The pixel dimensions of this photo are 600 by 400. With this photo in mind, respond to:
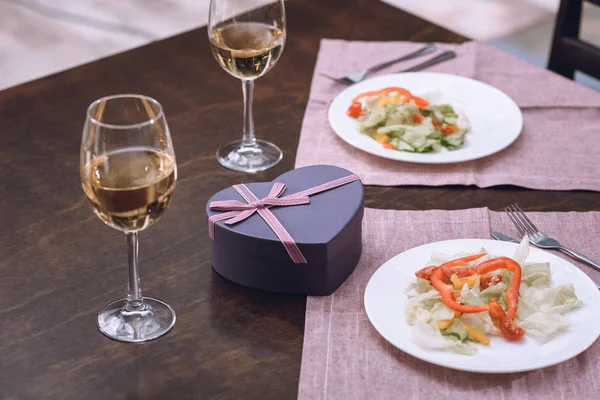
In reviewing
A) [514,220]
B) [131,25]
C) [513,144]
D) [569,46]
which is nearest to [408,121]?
[513,144]

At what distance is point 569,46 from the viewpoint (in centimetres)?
213

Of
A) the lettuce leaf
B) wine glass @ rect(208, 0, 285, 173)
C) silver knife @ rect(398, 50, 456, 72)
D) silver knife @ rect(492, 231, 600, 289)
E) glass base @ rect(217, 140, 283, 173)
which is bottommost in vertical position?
glass base @ rect(217, 140, 283, 173)

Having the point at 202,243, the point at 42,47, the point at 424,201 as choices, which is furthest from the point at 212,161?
the point at 42,47

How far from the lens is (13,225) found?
49.7 inches

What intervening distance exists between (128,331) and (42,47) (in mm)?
3252

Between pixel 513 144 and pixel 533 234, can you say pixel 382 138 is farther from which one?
pixel 533 234

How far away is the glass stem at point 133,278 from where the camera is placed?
40.9 inches

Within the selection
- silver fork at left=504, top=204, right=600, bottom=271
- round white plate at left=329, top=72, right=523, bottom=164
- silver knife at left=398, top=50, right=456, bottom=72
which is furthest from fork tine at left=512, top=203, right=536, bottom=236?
silver knife at left=398, top=50, right=456, bottom=72

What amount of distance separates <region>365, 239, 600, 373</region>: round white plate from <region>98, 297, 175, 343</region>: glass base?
0.25 metres

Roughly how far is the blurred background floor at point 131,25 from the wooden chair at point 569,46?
1630 millimetres

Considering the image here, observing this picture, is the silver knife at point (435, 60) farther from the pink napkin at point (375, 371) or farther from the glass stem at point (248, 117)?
the pink napkin at point (375, 371)

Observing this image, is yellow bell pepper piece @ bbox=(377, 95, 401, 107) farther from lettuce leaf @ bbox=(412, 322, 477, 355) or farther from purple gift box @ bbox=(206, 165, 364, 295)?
lettuce leaf @ bbox=(412, 322, 477, 355)

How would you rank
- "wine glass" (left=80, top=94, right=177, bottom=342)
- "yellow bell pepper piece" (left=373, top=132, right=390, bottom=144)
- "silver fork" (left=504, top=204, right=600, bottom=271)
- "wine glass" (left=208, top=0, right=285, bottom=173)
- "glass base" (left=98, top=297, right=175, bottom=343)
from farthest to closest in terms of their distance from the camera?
"yellow bell pepper piece" (left=373, top=132, right=390, bottom=144) → "wine glass" (left=208, top=0, right=285, bottom=173) → "silver fork" (left=504, top=204, right=600, bottom=271) → "glass base" (left=98, top=297, right=175, bottom=343) → "wine glass" (left=80, top=94, right=177, bottom=342)

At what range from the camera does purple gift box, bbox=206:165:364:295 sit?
1.10 m
